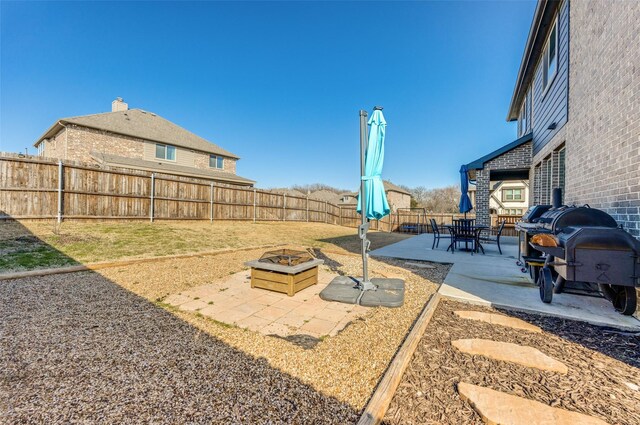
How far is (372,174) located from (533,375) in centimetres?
272

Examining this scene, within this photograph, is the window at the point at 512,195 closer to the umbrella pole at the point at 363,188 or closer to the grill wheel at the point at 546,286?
the grill wheel at the point at 546,286

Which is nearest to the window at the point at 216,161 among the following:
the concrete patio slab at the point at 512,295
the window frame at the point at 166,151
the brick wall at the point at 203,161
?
the brick wall at the point at 203,161

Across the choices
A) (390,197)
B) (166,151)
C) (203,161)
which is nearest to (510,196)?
(390,197)

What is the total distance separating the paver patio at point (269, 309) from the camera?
2906 mm

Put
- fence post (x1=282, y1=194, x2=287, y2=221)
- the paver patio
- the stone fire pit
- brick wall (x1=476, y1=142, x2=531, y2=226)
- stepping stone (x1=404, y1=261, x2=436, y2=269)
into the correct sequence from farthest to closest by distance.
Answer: fence post (x1=282, y1=194, x2=287, y2=221) < brick wall (x1=476, y1=142, x2=531, y2=226) < stepping stone (x1=404, y1=261, x2=436, y2=269) < the stone fire pit < the paver patio

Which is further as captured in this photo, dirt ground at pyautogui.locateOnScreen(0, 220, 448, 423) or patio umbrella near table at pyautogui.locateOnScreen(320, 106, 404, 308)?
patio umbrella near table at pyautogui.locateOnScreen(320, 106, 404, 308)

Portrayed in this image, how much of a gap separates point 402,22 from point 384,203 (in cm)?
1000

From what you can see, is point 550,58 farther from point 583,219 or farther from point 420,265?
point 420,265

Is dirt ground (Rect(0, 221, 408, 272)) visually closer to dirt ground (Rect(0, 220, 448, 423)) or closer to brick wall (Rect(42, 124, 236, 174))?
dirt ground (Rect(0, 220, 448, 423))

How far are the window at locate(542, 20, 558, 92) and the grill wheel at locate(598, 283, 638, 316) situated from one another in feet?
17.7

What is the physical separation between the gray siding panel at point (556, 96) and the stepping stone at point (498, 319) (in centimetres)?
487

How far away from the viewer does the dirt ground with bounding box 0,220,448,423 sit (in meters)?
1.65

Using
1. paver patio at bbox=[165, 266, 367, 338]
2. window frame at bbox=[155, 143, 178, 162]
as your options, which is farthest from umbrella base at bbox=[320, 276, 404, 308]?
window frame at bbox=[155, 143, 178, 162]

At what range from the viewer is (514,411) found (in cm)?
161
